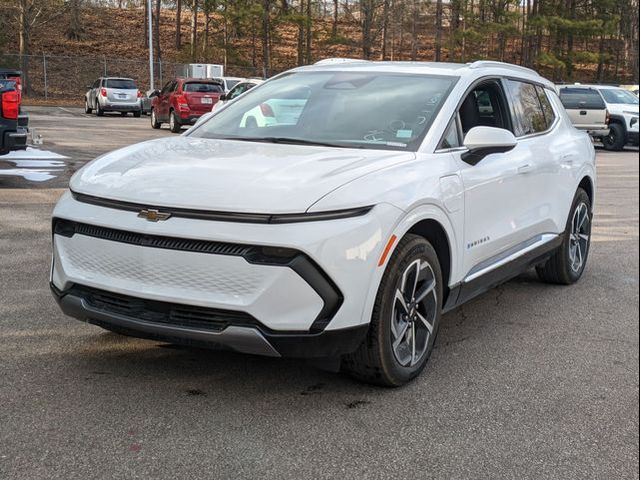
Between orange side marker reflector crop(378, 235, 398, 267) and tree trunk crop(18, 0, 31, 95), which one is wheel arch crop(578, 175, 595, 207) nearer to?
orange side marker reflector crop(378, 235, 398, 267)

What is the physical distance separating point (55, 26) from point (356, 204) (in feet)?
140

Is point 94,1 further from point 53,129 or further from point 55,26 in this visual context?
point 53,129

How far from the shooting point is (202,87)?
954 inches

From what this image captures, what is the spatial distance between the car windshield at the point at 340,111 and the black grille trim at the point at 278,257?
1.19m

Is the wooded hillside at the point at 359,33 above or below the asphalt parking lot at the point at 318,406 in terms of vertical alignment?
above

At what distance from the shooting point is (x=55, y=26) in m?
41.6

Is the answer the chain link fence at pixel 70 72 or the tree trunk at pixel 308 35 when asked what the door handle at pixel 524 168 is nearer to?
the chain link fence at pixel 70 72

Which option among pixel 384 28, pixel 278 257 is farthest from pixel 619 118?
pixel 384 28

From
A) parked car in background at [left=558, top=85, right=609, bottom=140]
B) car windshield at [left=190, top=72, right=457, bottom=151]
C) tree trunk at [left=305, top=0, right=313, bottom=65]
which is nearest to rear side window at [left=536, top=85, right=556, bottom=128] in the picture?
car windshield at [left=190, top=72, right=457, bottom=151]

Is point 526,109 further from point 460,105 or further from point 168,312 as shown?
point 168,312

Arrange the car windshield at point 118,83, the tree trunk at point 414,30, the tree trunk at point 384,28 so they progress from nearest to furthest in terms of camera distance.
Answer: the car windshield at point 118,83, the tree trunk at point 384,28, the tree trunk at point 414,30

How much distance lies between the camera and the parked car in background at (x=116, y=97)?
31547 millimetres

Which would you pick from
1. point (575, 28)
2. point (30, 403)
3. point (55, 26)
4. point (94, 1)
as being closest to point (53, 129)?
point (30, 403)

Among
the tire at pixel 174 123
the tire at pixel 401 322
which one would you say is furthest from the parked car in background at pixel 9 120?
the tire at pixel 174 123
